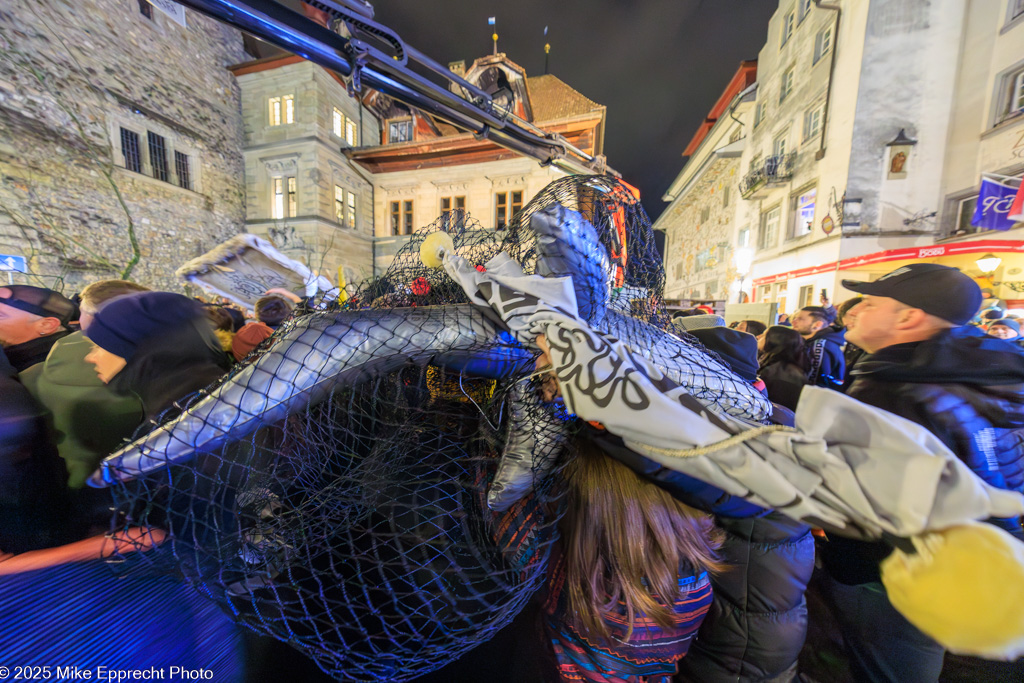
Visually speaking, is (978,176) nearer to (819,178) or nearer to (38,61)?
(819,178)

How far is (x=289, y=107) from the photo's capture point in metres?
9.68

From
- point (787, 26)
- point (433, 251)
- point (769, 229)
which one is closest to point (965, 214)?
point (769, 229)

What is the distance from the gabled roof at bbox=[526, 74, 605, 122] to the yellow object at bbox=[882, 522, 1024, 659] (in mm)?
12647

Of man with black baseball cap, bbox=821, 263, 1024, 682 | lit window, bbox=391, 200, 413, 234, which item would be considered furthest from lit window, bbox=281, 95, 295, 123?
man with black baseball cap, bbox=821, 263, 1024, 682

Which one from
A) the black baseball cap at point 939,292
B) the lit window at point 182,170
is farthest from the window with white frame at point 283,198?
the black baseball cap at point 939,292

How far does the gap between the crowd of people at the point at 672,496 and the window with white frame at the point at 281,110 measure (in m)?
11.4

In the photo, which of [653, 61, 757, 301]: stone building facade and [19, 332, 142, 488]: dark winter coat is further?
[653, 61, 757, 301]: stone building facade

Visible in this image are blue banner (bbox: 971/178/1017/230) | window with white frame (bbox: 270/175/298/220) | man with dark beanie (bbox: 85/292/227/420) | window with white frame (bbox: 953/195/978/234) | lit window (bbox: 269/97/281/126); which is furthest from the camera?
lit window (bbox: 269/97/281/126)

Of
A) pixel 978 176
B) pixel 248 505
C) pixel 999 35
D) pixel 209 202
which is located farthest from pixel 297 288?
pixel 999 35

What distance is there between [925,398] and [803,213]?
12850mm

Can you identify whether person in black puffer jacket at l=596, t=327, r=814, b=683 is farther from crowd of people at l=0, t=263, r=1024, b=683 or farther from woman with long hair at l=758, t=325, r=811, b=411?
woman with long hair at l=758, t=325, r=811, b=411

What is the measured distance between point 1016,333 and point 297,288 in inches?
309

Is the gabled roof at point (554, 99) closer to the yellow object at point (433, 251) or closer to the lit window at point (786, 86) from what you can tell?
the lit window at point (786, 86)

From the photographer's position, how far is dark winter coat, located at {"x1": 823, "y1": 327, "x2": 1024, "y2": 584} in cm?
113
